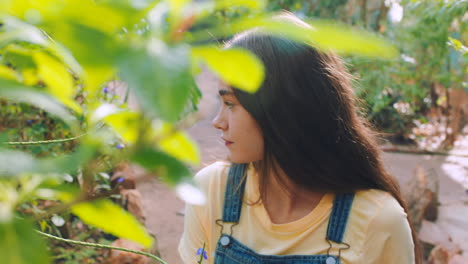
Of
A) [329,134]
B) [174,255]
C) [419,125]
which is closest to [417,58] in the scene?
[419,125]

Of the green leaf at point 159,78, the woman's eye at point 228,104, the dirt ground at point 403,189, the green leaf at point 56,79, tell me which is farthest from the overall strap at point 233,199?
the green leaf at point 159,78

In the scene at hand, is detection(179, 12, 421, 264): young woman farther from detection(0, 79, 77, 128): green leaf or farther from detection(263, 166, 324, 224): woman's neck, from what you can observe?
detection(0, 79, 77, 128): green leaf

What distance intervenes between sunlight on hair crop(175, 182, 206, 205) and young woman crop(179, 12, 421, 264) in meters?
1.10

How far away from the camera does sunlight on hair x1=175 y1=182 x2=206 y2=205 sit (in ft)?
0.89

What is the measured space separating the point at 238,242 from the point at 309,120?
47 cm

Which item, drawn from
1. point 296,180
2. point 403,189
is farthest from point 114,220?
point 403,189

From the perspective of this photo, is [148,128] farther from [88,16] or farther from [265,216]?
[265,216]

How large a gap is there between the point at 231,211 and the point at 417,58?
468 cm

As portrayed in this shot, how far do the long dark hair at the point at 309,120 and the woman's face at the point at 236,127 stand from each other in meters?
0.02

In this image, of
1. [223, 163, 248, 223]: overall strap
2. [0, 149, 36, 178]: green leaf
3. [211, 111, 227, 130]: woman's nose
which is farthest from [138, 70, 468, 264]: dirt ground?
[0, 149, 36, 178]: green leaf

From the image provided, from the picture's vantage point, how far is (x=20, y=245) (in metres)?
0.26

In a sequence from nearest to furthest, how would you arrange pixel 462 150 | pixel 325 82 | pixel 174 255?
1. pixel 325 82
2. pixel 174 255
3. pixel 462 150

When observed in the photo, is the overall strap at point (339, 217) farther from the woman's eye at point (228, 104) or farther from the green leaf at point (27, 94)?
the green leaf at point (27, 94)

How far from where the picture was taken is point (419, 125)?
21.4ft
